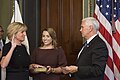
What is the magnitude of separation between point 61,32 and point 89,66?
2329mm

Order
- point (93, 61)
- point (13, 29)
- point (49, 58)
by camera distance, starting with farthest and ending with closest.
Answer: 1. point (49, 58)
2. point (13, 29)
3. point (93, 61)

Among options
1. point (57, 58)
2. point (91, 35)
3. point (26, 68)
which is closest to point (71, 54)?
point (57, 58)

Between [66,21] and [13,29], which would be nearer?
[13,29]

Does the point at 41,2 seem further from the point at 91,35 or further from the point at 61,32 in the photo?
the point at 91,35

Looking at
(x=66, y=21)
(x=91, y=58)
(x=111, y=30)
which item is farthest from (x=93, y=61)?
(x=66, y=21)

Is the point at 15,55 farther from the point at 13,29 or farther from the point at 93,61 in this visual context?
the point at 93,61

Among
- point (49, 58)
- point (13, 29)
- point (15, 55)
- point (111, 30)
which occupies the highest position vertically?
point (13, 29)

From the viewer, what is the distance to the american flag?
4516 millimetres

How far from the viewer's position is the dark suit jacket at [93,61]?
3.17 metres

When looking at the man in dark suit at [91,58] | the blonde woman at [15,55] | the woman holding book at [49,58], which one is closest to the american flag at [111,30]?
the woman holding book at [49,58]

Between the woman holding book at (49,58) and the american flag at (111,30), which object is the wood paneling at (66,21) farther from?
the woman holding book at (49,58)

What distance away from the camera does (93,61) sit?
10.5 ft

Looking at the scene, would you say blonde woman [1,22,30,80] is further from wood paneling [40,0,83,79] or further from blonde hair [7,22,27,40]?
wood paneling [40,0,83,79]

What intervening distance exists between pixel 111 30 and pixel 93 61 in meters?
1.49
